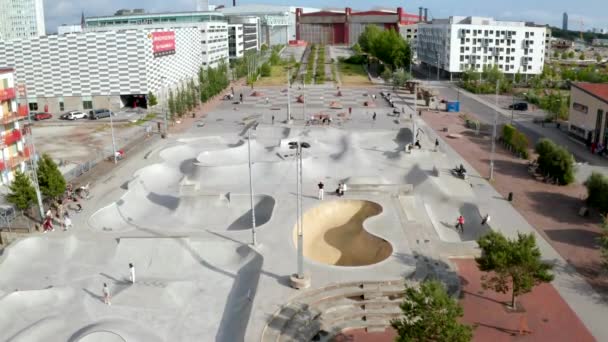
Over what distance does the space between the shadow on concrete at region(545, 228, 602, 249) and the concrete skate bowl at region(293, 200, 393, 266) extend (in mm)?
9430

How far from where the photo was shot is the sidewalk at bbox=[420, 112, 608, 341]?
23.0 metres

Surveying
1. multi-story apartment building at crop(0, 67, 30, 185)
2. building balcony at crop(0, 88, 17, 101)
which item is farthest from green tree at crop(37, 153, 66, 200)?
building balcony at crop(0, 88, 17, 101)

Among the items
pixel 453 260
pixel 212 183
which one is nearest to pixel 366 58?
pixel 212 183

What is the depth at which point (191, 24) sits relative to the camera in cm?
10125

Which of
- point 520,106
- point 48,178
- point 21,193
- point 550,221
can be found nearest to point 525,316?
point 550,221

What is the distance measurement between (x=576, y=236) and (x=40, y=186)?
98.4ft

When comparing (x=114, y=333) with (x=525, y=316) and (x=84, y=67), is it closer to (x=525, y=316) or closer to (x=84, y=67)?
(x=525, y=316)

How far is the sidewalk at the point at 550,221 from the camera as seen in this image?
23.0m

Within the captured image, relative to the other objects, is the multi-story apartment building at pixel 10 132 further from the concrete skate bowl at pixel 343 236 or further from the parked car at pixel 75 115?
the parked car at pixel 75 115

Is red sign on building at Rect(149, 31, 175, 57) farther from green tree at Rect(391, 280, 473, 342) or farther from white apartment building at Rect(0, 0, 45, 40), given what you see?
white apartment building at Rect(0, 0, 45, 40)

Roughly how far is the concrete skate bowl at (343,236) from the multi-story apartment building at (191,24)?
73.0m

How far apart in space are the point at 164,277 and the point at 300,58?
442 ft

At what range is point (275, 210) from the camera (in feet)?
103

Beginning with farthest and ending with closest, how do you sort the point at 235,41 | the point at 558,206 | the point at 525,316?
the point at 235,41 < the point at 558,206 < the point at 525,316
